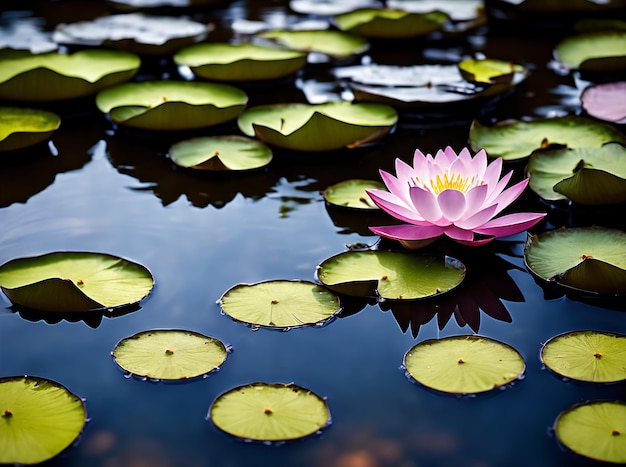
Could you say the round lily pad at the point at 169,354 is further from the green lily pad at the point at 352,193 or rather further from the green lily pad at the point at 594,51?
the green lily pad at the point at 594,51

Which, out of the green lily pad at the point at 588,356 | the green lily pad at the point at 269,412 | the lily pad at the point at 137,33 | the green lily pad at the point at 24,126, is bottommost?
the green lily pad at the point at 269,412

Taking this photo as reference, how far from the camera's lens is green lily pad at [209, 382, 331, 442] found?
145cm

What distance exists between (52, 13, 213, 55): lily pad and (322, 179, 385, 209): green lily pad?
1.24 m

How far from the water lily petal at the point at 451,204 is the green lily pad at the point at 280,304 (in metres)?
0.35

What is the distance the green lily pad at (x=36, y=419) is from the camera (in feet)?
4.65

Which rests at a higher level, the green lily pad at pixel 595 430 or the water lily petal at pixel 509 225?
the water lily petal at pixel 509 225

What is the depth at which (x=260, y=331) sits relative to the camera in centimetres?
173

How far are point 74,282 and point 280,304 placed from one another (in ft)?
1.62

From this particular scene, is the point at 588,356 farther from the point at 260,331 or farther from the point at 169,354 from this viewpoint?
the point at 169,354

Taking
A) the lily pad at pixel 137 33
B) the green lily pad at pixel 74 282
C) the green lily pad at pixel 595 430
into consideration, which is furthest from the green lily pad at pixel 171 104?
the green lily pad at pixel 595 430

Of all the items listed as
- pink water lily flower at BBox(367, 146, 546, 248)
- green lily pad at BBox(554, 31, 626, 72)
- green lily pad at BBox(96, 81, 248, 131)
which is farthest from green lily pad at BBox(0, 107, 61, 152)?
green lily pad at BBox(554, 31, 626, 72)

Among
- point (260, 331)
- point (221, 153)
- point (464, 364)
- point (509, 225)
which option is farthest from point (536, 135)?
point (260, 331)

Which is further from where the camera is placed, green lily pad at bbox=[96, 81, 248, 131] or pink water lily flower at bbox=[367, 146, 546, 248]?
green lily pad at bbox=[96, 81, 248, 131]

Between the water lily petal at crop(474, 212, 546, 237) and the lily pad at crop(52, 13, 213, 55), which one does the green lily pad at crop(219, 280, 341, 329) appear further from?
the lily pad at crop(52, 13, 213, 55)
